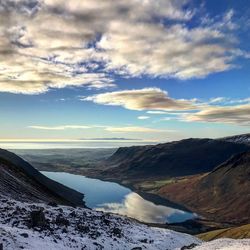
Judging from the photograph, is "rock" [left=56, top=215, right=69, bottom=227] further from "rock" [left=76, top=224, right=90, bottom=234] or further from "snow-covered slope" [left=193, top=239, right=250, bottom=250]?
"snow-covered slope" [left=193, top=239, right=250, bottom=250]

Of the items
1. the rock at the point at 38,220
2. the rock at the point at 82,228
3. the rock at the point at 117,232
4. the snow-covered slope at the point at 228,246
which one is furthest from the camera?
the rock at the point at 117,232

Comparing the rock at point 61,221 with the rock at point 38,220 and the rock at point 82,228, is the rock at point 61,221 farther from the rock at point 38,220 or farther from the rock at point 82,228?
the rock at point 38,220

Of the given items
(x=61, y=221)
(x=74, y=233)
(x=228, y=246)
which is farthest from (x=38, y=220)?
(x=228, y=246)

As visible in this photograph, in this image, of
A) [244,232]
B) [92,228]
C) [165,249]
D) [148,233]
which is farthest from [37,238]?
[244,232]

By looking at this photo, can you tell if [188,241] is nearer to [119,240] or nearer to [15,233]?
[119,240]

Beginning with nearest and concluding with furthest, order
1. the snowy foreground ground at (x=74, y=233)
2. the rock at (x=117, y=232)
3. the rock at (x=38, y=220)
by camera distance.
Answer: the snowy foreground ground at (x=74, y=233) < the rock at (x=38, y=220) < the rock at (x=117, y=232)

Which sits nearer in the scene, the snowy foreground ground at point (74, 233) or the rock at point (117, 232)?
the snowy foreground ground at point (74, 233)

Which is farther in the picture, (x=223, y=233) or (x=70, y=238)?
(x=223, y=233)

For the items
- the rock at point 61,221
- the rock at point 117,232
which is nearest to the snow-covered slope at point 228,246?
the rock at point 117,232

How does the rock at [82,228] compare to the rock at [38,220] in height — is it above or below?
below
